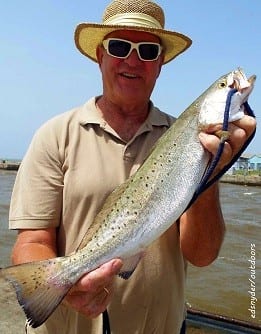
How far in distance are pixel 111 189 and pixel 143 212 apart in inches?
18.6

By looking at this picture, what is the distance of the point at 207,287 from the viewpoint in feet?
41.0

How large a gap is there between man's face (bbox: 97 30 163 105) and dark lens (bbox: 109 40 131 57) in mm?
34

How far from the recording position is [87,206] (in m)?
3.38

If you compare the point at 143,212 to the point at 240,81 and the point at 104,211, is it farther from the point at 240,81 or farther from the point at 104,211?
the point at 240,81

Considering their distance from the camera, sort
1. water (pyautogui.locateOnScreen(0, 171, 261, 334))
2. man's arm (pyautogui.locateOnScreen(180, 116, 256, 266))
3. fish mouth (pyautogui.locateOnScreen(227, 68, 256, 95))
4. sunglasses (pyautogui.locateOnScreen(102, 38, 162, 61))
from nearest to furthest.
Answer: fish mouth (pyautogui.locateOnScreen(227, 68, 256, 95)), man's arm (pyautogui.locateOnScreen(180, 116, 256, 266)), sunglasses (pyautogui.locateOnScreen(102, 38, 162, 61)), water (pyautogui.locateOnScreen(0, 171, 261, 334))

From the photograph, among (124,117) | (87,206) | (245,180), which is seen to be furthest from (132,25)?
(245,180)

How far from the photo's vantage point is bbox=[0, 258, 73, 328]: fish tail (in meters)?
2.76

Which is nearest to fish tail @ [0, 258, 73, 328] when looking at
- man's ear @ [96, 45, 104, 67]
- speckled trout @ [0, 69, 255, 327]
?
speckled trout @ [0, 69, 255, 327]

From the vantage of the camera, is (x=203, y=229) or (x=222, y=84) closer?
(x=222, y=84)

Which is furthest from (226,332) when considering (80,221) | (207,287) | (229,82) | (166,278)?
(207,287)

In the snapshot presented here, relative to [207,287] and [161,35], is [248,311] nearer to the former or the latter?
[207,287]

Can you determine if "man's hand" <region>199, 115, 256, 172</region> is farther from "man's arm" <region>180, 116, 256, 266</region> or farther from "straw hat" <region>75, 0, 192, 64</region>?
"straw hat" <region>75, 0, 192, 64</region>

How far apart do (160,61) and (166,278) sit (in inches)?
59.8

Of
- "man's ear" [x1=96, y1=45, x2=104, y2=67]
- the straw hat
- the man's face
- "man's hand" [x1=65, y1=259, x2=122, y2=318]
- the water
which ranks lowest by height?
the water
